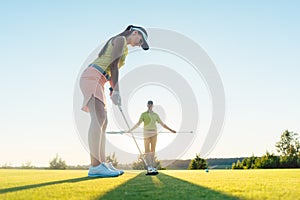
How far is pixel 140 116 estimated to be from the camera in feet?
28.7

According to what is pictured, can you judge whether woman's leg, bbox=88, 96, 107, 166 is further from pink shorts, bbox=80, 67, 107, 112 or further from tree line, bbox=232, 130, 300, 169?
tree line, bbox=232, 130, 300, 169

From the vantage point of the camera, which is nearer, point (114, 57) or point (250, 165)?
point (114, 57)

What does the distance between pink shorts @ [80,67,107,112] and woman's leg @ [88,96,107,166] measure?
0.24 ft

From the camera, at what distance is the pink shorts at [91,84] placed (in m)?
5.32

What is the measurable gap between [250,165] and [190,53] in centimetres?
4656

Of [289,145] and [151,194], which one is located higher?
[289,145]

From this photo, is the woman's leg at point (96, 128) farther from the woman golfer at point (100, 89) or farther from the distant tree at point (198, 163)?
the distant tree at point (198, 163)

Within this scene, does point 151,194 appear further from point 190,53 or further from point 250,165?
point 250,165

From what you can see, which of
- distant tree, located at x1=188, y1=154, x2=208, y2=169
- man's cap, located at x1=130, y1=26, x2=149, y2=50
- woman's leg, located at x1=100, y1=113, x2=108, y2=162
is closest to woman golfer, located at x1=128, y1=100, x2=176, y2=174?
woman's leg, located at x1=100, y1=113, x2=108, y2=162

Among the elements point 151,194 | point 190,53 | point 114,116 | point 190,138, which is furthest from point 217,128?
point 151,194

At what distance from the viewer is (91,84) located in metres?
5.32

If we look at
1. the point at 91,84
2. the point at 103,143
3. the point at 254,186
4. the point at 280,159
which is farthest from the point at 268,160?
the point at 254,186

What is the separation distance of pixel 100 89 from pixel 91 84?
161 mm

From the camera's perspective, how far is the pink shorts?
Result: 532cm
